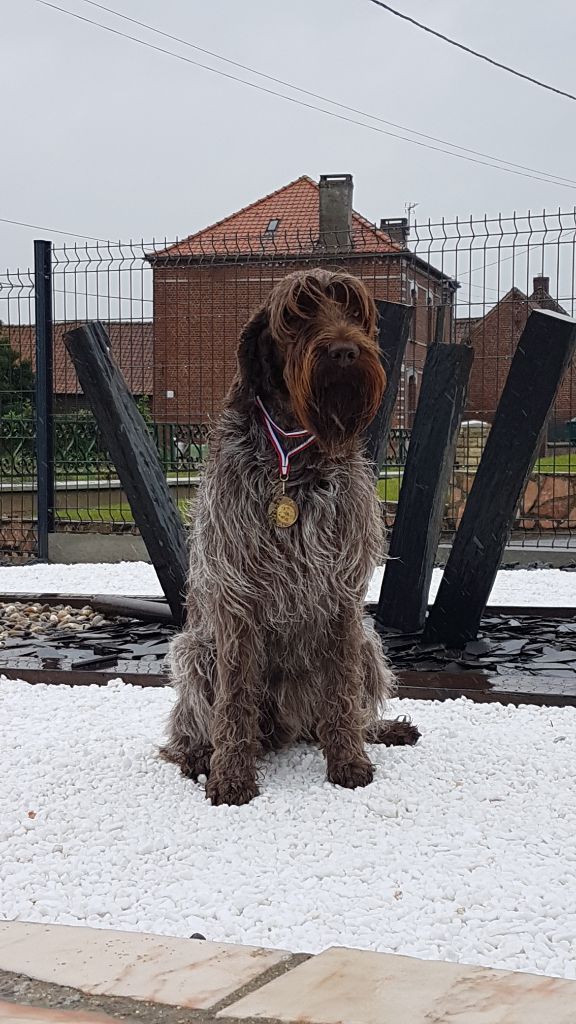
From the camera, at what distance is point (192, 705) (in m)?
4.27

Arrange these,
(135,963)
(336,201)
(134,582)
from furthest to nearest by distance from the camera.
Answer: (336,201) < (134,582) < (135,963)

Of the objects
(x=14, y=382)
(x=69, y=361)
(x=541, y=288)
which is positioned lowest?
(x=14, y=382)

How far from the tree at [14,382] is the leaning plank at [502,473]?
6.97 meters

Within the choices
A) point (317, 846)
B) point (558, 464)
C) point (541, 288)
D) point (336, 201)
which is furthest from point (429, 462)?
point (336, 201)

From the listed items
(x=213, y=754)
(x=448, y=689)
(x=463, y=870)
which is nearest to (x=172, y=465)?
(x=448, y=689)

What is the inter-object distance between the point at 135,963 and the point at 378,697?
7.06ft

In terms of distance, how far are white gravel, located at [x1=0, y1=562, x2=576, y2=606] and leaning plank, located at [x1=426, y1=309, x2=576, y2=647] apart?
2.22 metres

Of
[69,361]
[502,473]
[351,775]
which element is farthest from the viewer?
[69,361]

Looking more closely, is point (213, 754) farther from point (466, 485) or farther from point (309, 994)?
point (466, 485)

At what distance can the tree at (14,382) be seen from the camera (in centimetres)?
1212

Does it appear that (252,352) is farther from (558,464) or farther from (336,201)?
(336,201)

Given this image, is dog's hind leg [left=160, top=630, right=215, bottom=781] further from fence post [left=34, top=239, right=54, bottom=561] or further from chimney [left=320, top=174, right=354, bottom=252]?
chimney [left=320, top=174, right=354, bottom=252]

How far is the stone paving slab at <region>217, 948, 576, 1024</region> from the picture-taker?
2.11 metres

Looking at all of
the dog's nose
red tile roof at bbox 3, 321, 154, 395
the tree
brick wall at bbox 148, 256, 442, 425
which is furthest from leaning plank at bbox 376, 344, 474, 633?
the tree
